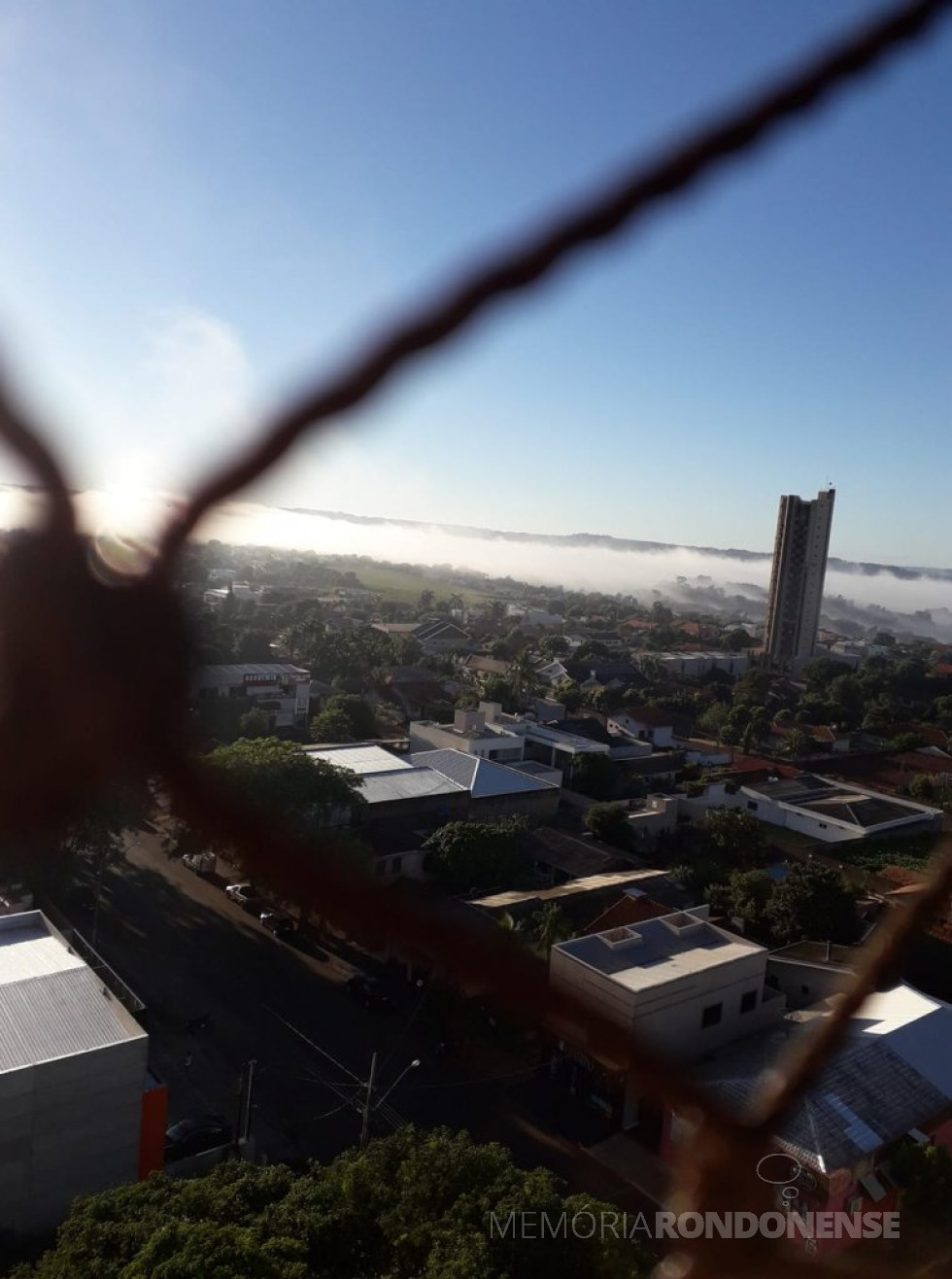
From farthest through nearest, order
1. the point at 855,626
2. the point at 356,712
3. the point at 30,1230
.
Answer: the point at 855,626
the point at 356,712
the point at 30,1230

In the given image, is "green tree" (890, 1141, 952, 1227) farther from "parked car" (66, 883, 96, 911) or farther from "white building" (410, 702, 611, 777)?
"white building" (410, 702, 611, 777)

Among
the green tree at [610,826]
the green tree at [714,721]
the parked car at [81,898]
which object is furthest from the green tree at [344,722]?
the green tree at [714,721]

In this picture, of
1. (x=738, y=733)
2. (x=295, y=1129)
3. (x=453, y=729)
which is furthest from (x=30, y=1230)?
(x=738, y=733)

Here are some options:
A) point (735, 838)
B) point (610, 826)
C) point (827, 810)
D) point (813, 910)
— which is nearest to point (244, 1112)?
point (813, 910)

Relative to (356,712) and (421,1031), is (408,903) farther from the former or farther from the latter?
(356,712)

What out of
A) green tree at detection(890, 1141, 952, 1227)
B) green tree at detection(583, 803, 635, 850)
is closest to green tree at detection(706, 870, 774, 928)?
green tree at detection(583, 803, 635, 850)

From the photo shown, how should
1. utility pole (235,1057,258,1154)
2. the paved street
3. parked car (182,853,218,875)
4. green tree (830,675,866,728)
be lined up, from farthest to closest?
green tree (830,675,866,728) → parked car (182,853,218,875) → the paved street → utility pole (235,1057,258,1154)
